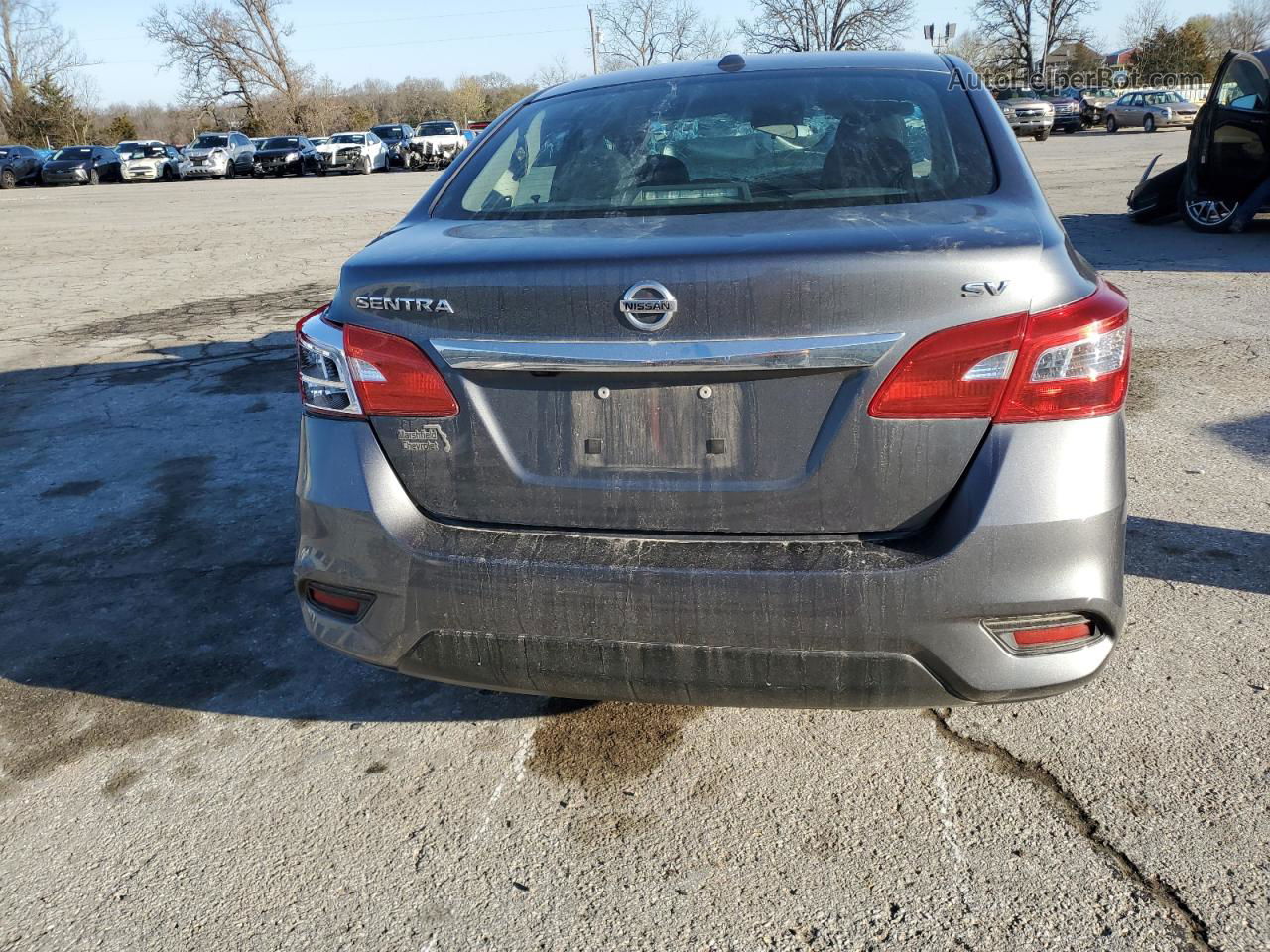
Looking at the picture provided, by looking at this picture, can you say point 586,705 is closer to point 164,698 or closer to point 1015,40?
point 164,698

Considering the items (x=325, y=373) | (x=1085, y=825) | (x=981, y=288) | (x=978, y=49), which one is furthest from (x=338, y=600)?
(x=978, y=49)

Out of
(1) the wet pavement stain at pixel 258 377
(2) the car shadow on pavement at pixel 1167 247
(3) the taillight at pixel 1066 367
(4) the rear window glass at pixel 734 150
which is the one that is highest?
(4) the rear window glass at pixel 734 150

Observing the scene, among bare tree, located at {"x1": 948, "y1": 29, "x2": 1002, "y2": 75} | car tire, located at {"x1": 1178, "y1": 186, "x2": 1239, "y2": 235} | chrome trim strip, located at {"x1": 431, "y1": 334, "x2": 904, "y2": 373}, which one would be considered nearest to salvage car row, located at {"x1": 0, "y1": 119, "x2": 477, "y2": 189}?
car tire, located at {"x1": 1178, "y1": 186, "x2": 1239, "y2": 235}

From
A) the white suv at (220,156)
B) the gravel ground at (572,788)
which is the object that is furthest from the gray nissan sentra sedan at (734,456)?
the white suv at (220,156)

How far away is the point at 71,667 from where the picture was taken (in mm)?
3412

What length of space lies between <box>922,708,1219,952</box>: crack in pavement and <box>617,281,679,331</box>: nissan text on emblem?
1.44m

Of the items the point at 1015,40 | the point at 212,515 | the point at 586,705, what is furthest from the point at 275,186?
the point at 1015,40

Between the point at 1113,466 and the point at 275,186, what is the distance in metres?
32.9

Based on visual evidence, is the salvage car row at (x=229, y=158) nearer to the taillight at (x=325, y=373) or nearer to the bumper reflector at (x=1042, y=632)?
the taillight at (x=325, y=373)

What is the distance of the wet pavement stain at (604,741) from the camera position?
2.73 meters

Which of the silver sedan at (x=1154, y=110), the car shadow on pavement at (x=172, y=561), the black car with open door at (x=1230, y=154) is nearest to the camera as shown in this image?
the car shadow on pavement at (x=172, y=561)

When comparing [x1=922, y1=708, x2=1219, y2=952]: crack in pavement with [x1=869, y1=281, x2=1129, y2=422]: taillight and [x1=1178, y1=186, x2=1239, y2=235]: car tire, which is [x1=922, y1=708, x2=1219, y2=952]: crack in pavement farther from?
[x1=1178, y1=186, x2=1239, y2=235]: car tire

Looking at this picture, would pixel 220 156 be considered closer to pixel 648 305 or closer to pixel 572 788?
pixel 572 788

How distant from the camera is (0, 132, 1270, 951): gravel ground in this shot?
223cm
